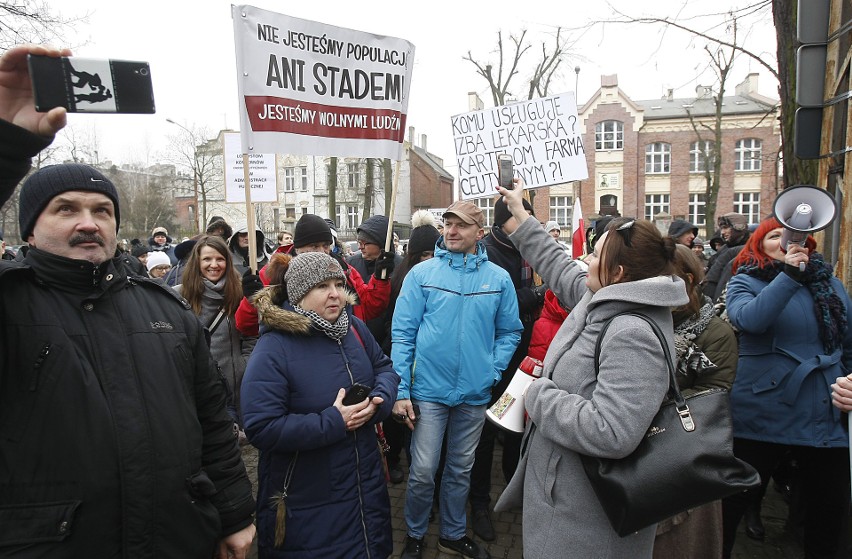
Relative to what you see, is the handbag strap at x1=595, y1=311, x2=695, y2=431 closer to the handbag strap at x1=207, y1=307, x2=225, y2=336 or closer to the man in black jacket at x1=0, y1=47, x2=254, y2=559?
the man in black jacket at x1=0, y1=47, x2=254, y2=559

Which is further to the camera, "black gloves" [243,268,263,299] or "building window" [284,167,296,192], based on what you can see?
"building window" [284,167,296,192]

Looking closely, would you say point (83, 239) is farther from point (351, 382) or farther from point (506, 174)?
point (506, 174)

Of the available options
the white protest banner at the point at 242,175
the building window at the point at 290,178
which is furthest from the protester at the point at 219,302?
the building window at the point at 290,178

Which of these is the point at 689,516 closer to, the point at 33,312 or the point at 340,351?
the point at 340,351

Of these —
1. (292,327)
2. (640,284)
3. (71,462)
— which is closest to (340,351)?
(292,327)

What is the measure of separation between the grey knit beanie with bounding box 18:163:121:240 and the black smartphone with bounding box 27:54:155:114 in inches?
18.7

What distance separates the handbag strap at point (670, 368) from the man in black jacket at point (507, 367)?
1.74m

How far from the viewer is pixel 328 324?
253cm

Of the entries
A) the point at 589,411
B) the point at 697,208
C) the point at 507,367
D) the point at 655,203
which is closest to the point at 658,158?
the point at 655,203

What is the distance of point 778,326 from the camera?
9.61 feet

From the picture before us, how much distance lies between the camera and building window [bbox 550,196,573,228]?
124 feet

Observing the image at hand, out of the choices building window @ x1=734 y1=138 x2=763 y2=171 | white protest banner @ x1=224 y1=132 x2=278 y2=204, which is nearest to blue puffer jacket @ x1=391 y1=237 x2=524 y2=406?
white protest banner @ x1=224 y1=132 x2=278 y2=204

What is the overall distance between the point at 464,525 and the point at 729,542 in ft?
5.19

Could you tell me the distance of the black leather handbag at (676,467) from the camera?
5.61ft
